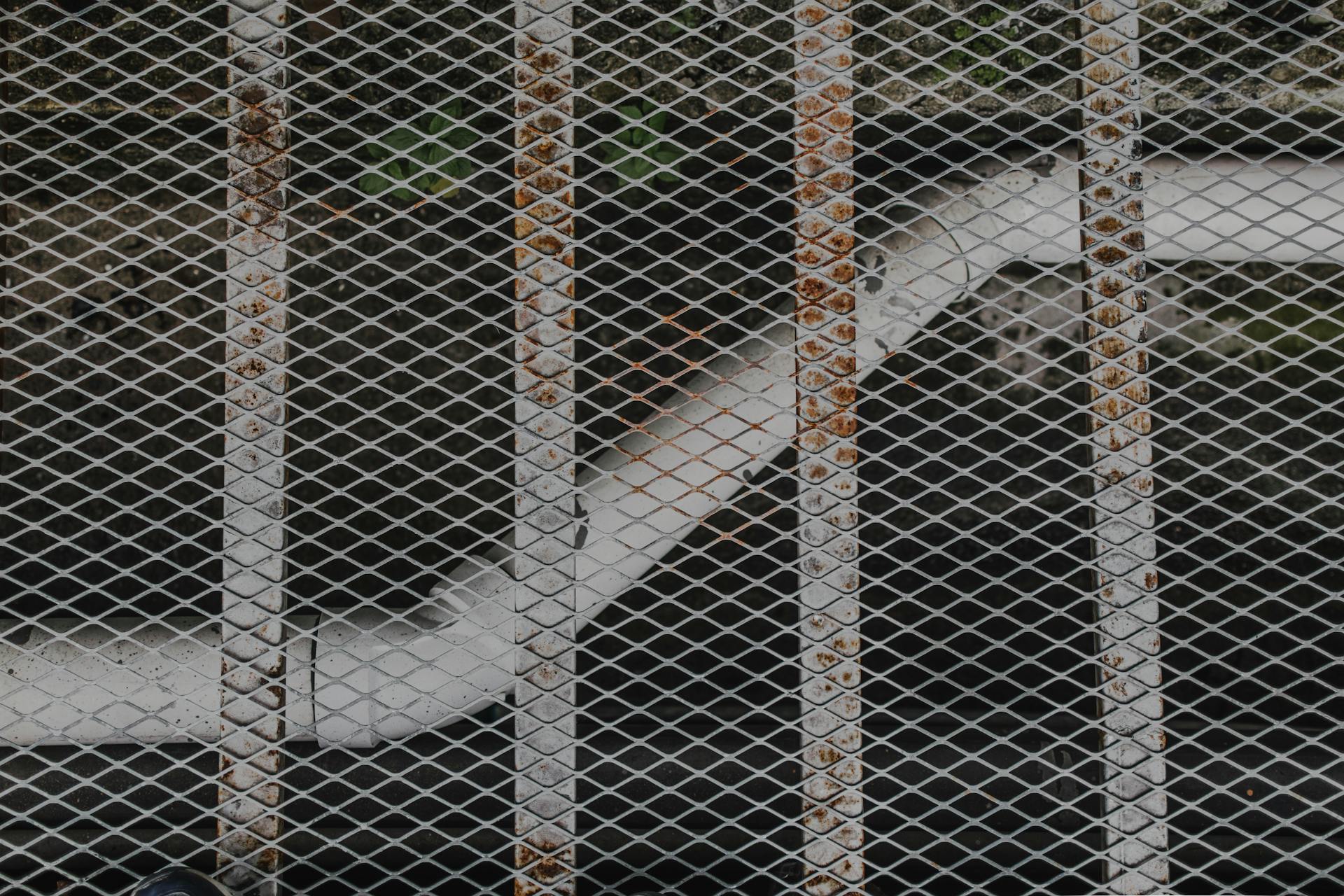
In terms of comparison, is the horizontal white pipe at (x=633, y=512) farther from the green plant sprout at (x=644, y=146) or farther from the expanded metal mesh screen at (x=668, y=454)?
the green plant sprout at (x=644, y=146)

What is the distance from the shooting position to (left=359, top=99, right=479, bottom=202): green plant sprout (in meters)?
1.70

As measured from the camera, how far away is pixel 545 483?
1.63 metres

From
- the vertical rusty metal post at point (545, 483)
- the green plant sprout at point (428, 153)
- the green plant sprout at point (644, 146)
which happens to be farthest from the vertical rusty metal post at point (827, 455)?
the green plant sprout at point (428, 153)

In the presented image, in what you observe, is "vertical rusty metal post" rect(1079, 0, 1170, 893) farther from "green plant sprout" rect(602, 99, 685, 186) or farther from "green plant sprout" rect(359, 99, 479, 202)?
"green plant sprout" rect(359, 99, 479, 202)

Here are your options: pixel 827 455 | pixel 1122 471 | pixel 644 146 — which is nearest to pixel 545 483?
pixel 827 455

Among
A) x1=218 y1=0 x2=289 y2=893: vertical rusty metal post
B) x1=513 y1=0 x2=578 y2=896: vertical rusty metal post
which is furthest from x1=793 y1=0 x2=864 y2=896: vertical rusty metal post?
x1=218 y1=0 x2=289 y2=893: vertical rusty metal post

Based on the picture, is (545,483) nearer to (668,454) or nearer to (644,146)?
A: (668,454)

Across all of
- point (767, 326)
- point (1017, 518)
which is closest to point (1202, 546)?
point (1017, 518)

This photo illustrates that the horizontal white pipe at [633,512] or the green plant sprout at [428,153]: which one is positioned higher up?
the green plant sprout at [428,153]

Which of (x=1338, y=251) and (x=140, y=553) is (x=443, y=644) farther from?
(x=1338, y=251)

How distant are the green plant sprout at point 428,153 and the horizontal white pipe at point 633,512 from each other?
2.09 feet

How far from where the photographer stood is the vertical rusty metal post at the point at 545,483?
1619 millimetres

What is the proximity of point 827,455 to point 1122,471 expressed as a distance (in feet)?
1.77

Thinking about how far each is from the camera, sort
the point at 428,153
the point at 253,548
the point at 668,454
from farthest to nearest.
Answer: the point at 428,153 → the point at 668,454 → the point at 253,548
